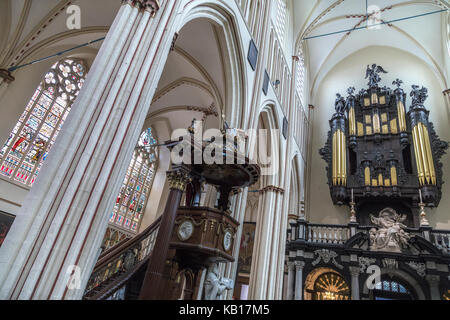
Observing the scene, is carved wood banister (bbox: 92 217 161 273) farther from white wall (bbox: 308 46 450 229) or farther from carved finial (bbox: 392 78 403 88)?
carved finial (bbox: 392 78 403 88)

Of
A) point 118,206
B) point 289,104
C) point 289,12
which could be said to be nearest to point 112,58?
point 289,104

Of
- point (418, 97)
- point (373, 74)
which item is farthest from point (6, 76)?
point (418, 97)

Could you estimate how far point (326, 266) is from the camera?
1073cm

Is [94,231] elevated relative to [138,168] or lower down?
lower down

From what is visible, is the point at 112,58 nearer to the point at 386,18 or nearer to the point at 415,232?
the point at 415,232

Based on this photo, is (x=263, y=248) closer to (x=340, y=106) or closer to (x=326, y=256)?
(x=326, y=256)

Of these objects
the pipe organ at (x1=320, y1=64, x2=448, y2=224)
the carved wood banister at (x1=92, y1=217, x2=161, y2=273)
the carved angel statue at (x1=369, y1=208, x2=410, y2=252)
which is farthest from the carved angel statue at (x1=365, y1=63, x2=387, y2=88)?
the carved wood banister at (x1=92, y1=217, x2=161, y2=273)

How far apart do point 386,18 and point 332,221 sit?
35.3 ft

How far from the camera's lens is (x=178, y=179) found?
193 inches

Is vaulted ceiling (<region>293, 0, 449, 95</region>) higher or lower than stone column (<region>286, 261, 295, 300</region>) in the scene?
higher

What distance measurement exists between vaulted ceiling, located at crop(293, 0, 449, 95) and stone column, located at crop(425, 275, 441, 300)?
982 cm

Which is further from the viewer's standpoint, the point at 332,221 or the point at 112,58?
the point at 332,221

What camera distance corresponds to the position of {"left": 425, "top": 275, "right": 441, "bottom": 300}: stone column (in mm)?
9281

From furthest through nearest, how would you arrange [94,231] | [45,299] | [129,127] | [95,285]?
[95,285] < [129,127] < [94,231] < [45,299]
